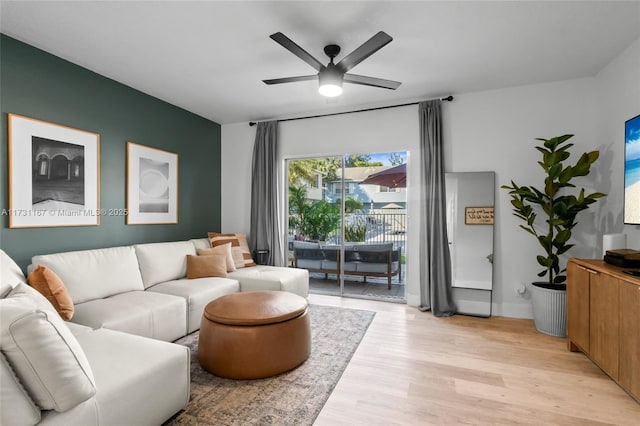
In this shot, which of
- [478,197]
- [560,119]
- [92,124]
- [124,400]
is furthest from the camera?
[478,197]

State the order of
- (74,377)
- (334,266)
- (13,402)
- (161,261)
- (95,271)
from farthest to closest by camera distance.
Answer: (334,266)
(161,261)
(95,271)
(74,377)
(13,402)

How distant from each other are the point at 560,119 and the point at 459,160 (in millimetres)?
1074

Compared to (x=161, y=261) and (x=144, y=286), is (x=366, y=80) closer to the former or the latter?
(x=161, y=261)

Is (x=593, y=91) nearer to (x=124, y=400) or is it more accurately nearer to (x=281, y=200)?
(x=281, y=200)

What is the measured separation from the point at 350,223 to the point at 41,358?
11.9 feet

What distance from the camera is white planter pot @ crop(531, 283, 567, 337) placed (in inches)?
119

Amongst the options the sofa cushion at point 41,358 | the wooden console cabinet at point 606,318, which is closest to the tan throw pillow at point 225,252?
the sofa cushion at point 41,358

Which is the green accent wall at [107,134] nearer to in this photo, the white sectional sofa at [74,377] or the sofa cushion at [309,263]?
the sofa cushion at [309,263]

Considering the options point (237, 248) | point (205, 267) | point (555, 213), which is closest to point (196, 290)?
point (205, 267)

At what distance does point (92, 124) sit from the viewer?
320 centimetres

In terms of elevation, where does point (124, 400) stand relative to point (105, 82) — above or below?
below

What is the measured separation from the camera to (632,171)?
8.16 ft

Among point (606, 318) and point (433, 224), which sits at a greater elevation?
point (433, 224)

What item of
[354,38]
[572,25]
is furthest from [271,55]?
[572,25]
